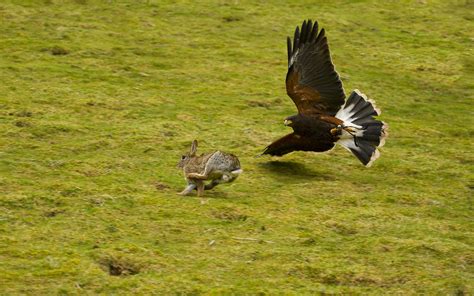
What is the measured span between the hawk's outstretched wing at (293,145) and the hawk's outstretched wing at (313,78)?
1.22 feet

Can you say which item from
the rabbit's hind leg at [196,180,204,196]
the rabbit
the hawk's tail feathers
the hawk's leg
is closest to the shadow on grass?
the hawk's tail feathers

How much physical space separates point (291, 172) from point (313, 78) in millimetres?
972

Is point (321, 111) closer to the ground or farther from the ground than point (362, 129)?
farther from the ground

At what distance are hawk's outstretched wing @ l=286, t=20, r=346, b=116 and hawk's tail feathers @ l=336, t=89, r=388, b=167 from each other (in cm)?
20

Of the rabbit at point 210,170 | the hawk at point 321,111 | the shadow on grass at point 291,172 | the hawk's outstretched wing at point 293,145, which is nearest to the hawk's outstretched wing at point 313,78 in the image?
the hawk at point 321,111

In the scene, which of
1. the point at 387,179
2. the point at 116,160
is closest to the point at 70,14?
the point at 116,160

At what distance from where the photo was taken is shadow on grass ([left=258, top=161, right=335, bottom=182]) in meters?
9.65

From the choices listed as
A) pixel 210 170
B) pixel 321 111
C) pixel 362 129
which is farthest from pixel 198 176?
pixel 362 129

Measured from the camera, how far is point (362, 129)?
396 inches

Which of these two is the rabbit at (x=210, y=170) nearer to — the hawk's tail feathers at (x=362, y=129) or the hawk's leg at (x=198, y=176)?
the hawk's leg at (x=198, y=176)

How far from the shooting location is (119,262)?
7.14m

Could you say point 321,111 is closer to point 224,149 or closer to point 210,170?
point 224,149

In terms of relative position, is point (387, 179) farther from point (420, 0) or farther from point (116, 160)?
point (420, 0)

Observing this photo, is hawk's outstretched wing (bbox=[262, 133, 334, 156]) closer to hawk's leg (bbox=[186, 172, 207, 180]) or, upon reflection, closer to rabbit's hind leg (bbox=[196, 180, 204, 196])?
rabbit's hind leg (bbox=[196, 180, 204, 196])
